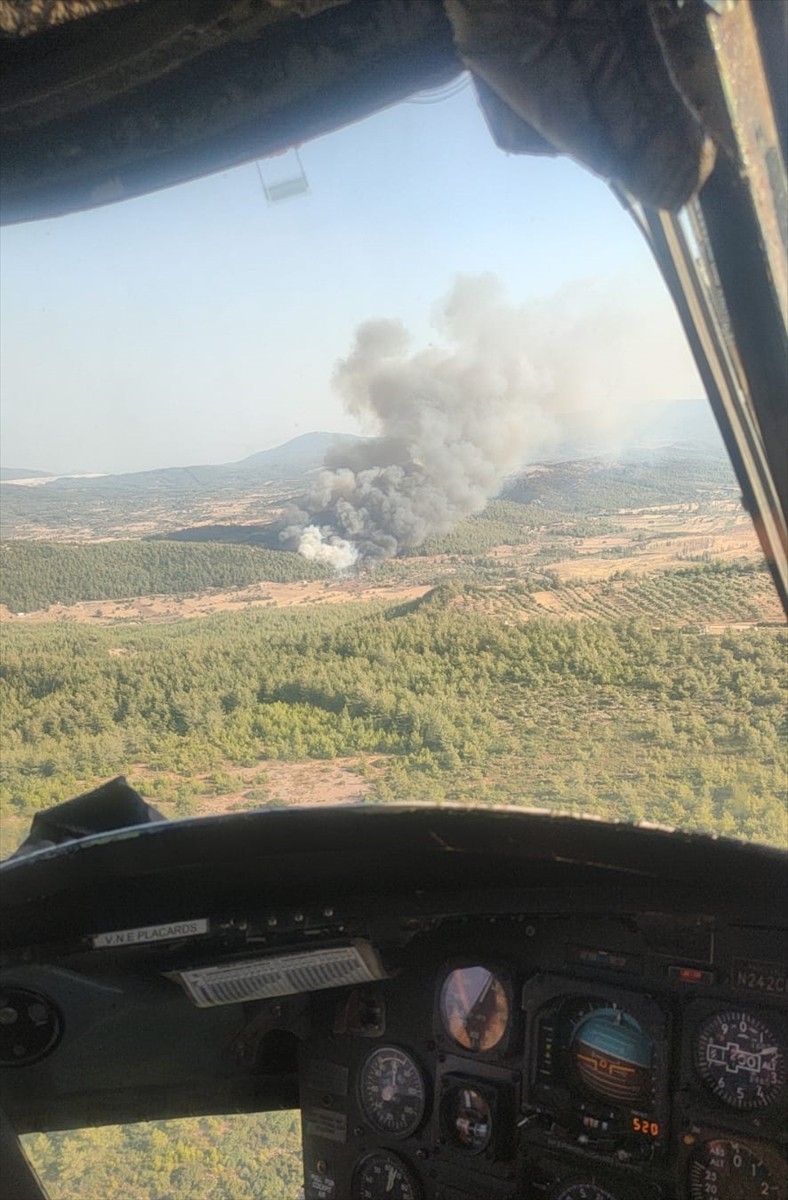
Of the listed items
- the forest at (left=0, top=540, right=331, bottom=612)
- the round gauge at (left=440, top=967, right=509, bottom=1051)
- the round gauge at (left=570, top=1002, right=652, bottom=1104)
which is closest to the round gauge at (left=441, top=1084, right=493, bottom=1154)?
the round gauge at (left=440, top=967, right=509, bottom=1051)

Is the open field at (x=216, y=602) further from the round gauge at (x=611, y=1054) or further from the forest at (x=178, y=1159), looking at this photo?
the forest at (x=178, y=1159)

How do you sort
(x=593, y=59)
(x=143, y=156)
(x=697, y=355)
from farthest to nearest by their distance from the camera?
(x=143, y=156)
(x=697, y=355)
(x=593, y=59)

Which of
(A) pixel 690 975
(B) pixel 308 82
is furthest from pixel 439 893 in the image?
(B) pixel 308 82

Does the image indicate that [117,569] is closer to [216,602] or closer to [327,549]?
[216,602]

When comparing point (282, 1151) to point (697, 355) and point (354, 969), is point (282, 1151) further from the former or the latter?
point (697, 355)

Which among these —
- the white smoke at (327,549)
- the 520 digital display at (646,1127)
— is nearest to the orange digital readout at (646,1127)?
the 520 digital display at (646,1127)

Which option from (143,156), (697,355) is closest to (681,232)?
(697,355)

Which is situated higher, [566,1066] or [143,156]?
[143,156]

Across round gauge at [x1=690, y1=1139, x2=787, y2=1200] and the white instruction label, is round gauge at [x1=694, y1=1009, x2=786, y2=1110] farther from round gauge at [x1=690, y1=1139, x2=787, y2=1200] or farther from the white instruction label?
the white instruction label
